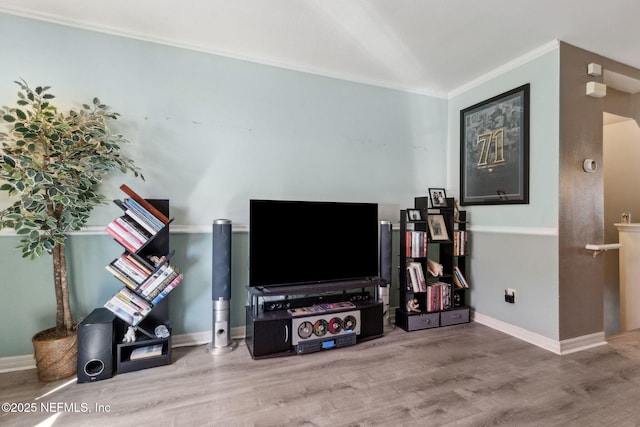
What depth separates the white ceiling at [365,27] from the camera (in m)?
2.07

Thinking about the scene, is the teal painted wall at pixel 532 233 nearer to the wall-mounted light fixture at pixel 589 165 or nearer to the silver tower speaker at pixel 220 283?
the wall-mounted light fixture at pixel 589 165

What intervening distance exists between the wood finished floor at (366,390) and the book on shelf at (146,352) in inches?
4.0

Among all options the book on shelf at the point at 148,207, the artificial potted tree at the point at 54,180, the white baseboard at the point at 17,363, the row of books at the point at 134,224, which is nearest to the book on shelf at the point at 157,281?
the row of books at the point at 134,224

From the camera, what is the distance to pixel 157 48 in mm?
2467

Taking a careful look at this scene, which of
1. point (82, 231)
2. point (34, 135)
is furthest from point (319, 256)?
point (34, 135)

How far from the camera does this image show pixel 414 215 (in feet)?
10.1

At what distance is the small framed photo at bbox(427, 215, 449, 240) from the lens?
3.14 metres

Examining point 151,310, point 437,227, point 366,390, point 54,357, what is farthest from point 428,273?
point 54,357

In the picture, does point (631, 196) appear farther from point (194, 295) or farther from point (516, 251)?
point (194, 295)

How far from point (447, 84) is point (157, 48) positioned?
2.87 metres

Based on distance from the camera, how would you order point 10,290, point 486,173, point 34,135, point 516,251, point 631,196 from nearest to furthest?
point 34,135 → point 10,290 → point 516,251 → point 486,173 → point 631,196

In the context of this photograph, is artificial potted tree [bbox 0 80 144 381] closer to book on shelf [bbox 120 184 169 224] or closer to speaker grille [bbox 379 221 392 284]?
book on shelf [bbox 120 184 169 224]

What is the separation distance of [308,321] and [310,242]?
0.64 meters

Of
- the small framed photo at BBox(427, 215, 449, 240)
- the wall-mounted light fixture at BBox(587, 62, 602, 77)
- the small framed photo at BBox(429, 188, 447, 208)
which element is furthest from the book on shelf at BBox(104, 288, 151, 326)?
the wall-mounted light fixture at BBox(587, 62, 602, 77)
